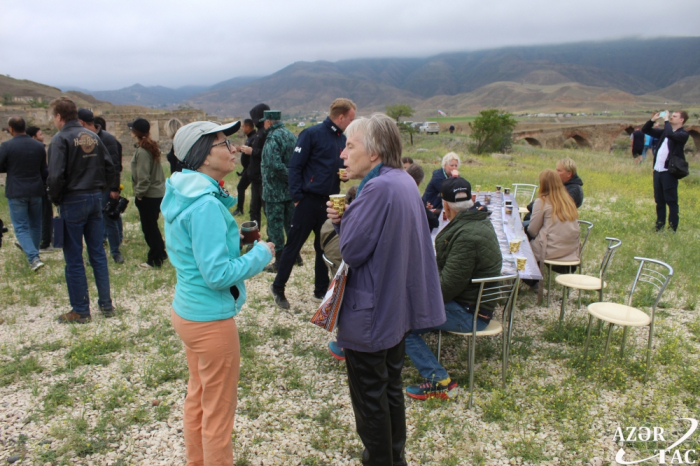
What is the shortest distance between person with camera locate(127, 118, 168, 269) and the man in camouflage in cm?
148

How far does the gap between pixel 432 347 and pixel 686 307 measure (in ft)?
10.4

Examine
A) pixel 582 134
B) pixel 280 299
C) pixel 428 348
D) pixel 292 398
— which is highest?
pixel 582 134

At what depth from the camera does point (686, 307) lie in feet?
16.1

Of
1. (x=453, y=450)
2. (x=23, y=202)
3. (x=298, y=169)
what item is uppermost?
(x=298, y=169)

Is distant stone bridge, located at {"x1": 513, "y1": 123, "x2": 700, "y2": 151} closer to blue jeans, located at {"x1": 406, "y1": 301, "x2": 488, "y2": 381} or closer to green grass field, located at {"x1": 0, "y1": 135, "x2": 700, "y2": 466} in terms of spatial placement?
green grass field, located at {"x1": 0, "y1": 135, "x2": 700, "y2": 466}

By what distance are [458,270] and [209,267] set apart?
1882 mm

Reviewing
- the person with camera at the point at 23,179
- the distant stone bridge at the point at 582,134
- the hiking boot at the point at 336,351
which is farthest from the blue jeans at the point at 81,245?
the distant stone bridge at the point at 582,134

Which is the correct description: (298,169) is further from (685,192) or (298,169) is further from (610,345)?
(685,192)

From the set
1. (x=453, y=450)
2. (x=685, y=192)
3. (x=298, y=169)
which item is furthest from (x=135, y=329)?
(x=685, y=192)

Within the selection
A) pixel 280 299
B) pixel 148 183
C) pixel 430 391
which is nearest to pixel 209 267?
pixel 430 391

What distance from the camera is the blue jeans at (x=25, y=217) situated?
5773 millimetres

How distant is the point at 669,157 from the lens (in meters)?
7.07

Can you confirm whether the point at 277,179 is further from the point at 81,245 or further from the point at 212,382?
the point at 212,382

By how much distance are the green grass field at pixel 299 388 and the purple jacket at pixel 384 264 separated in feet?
3.55
